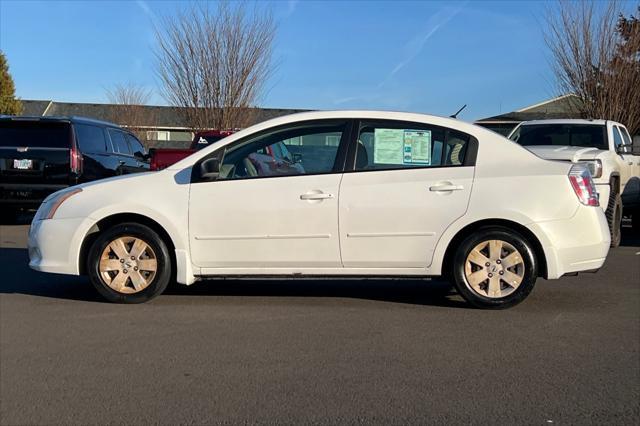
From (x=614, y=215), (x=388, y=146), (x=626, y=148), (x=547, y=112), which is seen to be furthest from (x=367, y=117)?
(x=547, y=112)

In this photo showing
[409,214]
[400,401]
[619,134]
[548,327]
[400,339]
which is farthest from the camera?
[619,134]

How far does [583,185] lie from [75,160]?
30.3 feet

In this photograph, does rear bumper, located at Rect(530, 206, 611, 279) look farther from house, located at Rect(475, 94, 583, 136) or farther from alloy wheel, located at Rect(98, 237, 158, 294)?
house, located at Rect(475, 94, 583, 136)

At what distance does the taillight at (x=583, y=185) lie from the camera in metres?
5.72

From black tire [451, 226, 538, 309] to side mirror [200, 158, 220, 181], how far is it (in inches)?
90.3

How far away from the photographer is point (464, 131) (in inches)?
233

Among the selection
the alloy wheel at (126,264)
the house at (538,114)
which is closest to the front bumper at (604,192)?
the alloy wheel at (126,264)

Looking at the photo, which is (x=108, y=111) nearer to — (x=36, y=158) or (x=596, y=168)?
(x=36, y=158)

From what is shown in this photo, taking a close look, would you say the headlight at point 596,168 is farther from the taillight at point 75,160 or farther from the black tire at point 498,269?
the taillight at point 75,160

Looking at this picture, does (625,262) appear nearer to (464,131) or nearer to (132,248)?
(464,131)

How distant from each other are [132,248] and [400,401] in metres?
3.21

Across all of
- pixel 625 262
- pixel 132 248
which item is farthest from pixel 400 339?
pixel 625 262

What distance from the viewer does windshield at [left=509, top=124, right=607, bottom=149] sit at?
33.5ft

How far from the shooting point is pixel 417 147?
5.93 m
